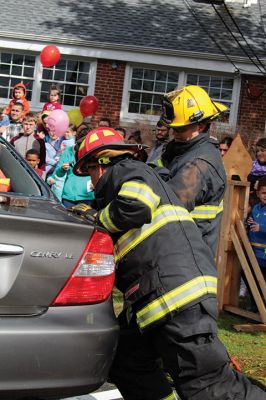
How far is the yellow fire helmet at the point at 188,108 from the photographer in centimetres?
420

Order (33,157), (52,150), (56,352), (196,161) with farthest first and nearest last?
1. (52,150)
2. (33,157)
3. (196,161)
4. (56,352)

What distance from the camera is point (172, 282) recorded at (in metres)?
3.47

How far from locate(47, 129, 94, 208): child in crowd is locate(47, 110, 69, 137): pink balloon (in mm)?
991

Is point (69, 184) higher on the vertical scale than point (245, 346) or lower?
higher

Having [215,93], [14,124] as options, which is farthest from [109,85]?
[14,124]

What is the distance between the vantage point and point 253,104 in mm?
18578

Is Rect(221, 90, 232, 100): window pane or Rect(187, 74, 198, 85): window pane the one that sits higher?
Rect(187, 74, 198, 85): window pane

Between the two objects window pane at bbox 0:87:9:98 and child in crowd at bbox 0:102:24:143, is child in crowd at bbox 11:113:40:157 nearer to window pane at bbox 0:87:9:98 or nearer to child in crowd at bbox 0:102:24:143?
child in crowd at bbox 0:102:24:143

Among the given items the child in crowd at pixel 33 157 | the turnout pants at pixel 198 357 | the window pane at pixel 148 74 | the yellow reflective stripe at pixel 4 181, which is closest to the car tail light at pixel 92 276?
the turnout pants at pixel 198 357

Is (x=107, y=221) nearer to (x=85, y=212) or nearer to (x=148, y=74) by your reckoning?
(x=85, y=212)

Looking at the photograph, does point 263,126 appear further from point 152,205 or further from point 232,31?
point 152,205

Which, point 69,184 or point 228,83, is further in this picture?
point 228,83

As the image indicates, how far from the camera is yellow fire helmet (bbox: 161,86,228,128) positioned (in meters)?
4.20

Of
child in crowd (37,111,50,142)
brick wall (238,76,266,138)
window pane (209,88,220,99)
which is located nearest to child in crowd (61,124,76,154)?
child in crowd (37,111,50,142)
